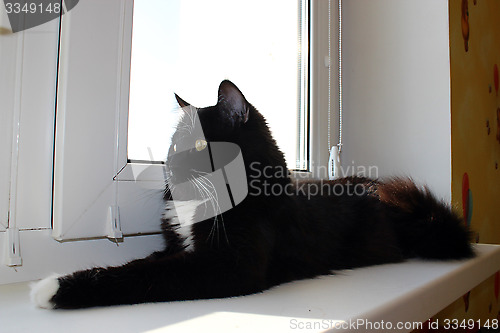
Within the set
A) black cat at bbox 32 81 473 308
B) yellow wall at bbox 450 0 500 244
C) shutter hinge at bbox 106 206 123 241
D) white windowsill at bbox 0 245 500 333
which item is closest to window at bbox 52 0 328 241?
shutter hinge at bbox 106 206 123 241

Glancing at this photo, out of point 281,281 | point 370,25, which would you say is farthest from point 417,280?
point 370,25

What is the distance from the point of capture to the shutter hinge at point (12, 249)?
704mm

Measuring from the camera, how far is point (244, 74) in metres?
1.25

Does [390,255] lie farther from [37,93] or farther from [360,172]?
[37,93]

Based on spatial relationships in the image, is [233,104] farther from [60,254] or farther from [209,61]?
[60,254]

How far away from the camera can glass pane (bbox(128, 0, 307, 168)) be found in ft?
3.09

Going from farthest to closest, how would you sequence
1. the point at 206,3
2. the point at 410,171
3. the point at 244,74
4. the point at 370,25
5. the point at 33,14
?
the point at 370,25, the point at 410,171, the point at 244,74, the point at 206,3, the point at 33,14

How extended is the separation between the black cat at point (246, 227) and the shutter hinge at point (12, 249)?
0.17m

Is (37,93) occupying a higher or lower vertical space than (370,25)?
lower

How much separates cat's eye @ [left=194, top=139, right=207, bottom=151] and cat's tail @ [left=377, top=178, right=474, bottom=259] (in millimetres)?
615

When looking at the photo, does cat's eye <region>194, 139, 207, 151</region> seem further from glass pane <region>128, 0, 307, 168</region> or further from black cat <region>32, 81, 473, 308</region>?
glass pane <region>128, 0, 307, 168</region>

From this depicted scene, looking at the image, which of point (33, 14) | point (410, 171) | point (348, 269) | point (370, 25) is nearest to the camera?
point (33, 14)

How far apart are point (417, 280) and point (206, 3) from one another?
932 millimetres

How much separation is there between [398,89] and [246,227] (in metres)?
1.04
